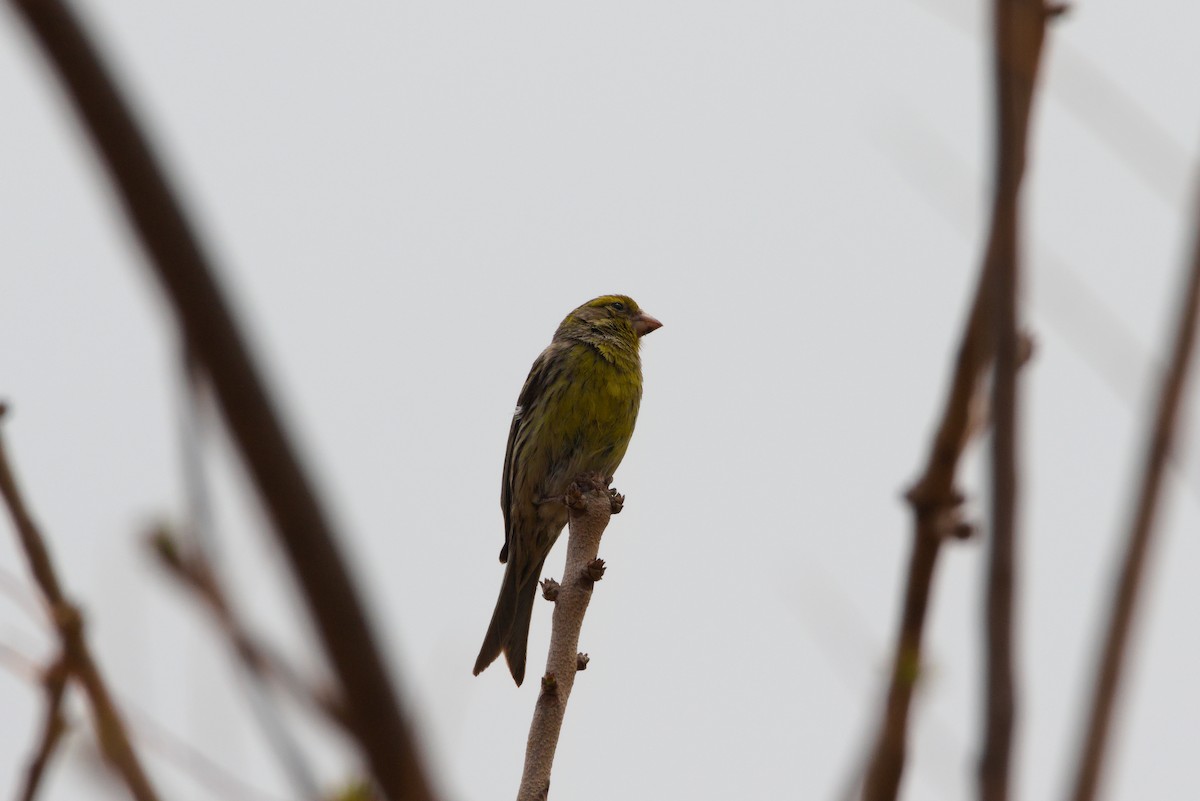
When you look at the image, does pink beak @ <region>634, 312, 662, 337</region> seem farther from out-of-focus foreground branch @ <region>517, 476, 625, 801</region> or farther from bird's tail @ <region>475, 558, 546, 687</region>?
out-of-focus foreground branch @ <region>517, 476, 625, 801</region>

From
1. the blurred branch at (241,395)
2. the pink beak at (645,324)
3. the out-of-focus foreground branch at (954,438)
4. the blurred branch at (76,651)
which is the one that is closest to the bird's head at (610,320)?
the pink beak at (645,324)

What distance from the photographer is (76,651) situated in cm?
164

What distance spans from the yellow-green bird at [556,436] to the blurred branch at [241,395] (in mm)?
6579

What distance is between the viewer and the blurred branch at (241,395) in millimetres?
806

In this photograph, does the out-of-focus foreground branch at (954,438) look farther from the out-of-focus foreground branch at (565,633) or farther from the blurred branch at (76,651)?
the out-of-focus foreground branch at (565,633)

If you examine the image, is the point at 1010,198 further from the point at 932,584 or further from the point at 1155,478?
the point at 932,584

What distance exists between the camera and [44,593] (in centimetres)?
172

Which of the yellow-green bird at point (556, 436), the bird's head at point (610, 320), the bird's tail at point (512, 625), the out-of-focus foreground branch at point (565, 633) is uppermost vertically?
the bird's head at point (610, 320)

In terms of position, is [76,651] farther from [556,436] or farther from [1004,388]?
[556,436]

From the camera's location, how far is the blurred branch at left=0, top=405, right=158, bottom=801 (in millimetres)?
1520

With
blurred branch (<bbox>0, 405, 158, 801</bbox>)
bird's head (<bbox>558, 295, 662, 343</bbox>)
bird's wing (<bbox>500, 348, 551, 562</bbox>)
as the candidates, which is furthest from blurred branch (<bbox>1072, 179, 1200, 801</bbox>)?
bird's head (<bbox>558, 295, 662, 343</bbox>)

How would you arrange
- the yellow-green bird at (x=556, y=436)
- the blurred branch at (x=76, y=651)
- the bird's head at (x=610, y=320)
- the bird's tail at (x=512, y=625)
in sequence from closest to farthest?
the blurred branch at (x=76, y=651)
the bird's tail at (x=512, y=625)
the yellow-green bird at (x=556, y=436)
the bird's head at (x=610, y=320)

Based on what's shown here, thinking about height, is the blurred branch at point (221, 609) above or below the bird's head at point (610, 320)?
below

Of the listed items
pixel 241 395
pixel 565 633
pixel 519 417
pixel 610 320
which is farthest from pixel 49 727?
pixel 610 320
